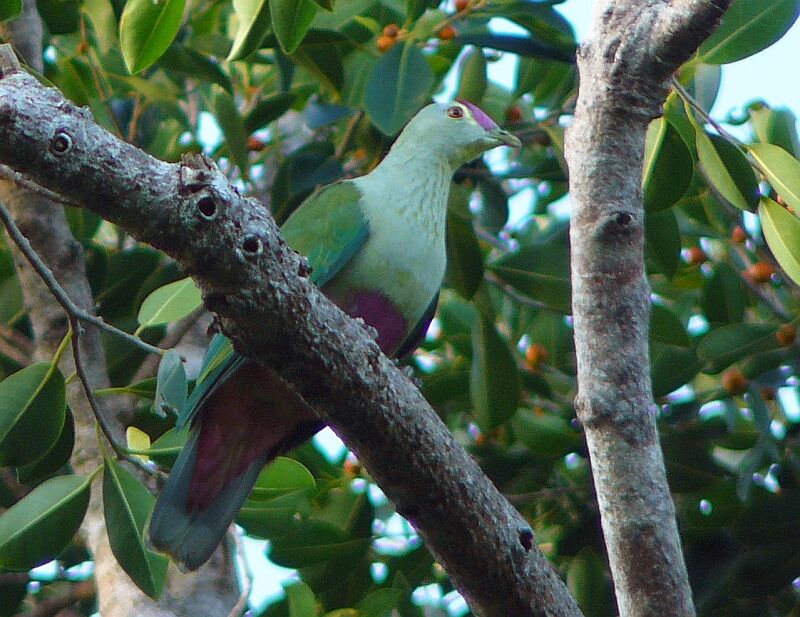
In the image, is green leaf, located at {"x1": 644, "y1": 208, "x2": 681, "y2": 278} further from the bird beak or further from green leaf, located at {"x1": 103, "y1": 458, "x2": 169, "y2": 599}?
green leaf, located at {"x1": 103, "y1": 458, "x2": 169, "y2": 599}

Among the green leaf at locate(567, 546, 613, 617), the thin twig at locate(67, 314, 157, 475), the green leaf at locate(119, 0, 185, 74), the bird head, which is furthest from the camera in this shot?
the bird head

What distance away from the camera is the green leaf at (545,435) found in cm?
279

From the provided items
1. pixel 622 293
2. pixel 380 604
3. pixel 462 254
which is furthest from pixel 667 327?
pixel 380 604

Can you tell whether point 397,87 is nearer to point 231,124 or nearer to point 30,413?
point 231,124

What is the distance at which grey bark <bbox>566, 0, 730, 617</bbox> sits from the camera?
193 centimetres

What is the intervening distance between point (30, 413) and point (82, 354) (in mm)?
579

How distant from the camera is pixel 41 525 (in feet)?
7.37

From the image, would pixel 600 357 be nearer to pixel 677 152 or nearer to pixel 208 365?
pixel 677 152

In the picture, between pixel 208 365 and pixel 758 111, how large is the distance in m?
1.56

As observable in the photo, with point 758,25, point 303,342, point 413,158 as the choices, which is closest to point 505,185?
point 413,158

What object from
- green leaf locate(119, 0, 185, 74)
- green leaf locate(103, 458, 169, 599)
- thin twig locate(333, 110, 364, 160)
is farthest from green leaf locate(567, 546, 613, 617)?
green leaf locate(119, 0, 185, 74)

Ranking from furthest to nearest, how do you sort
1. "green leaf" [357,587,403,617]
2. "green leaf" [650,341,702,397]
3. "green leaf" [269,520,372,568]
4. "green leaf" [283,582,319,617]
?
"green leaf" [650,341,702,397] → "green leaf" [269,520,372,568] → "green leaf" [357,587,403,617] → "green leaf" [283,582,319,617]

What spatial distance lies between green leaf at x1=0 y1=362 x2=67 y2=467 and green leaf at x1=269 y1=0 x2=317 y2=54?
0.80m

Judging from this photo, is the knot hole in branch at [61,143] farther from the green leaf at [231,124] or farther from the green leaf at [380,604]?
the green leaf at [231,124]
